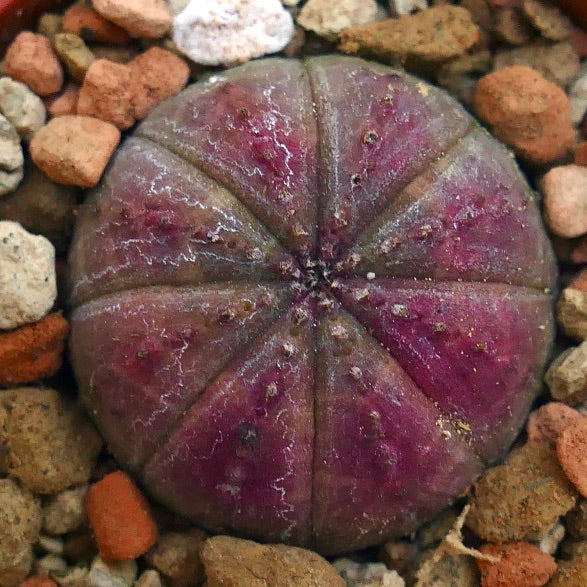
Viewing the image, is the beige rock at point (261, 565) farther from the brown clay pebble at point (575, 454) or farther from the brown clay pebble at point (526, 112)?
the brown clay pebble at point (526, 112)

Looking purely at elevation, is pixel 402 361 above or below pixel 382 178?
below

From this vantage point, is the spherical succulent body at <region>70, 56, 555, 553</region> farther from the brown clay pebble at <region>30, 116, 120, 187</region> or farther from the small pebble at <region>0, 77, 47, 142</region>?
the small pebble at <region>0, 77, 47, 142</region>

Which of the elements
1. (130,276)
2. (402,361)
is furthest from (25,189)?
(402,361)

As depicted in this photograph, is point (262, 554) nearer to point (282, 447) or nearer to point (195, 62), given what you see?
point (282, 447)

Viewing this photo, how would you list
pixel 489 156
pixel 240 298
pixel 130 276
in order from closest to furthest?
pixel 240 298, pixel 130 276, pixel 489 156

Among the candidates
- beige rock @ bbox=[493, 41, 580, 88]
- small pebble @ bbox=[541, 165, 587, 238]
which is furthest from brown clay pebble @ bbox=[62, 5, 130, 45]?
small pebble @ bbox=[541, 165, 587, 238]

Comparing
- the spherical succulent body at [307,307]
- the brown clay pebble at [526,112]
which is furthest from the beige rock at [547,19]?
the spherical succulent body at [307,307]
